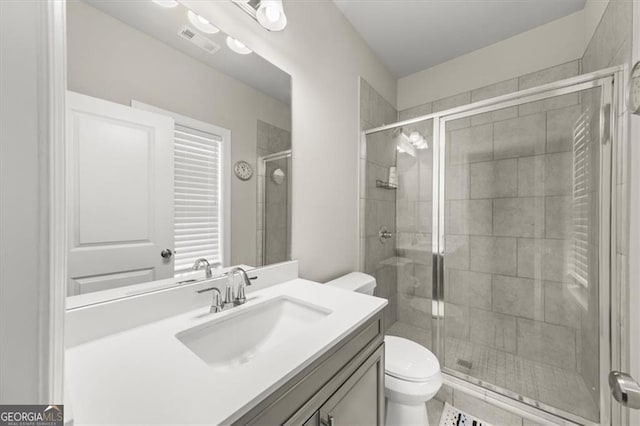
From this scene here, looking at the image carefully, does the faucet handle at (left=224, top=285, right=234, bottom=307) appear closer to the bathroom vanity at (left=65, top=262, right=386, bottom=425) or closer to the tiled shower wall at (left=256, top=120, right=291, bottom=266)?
the bathroom vanity at (left=65, top=262, right=386, bottom=425)

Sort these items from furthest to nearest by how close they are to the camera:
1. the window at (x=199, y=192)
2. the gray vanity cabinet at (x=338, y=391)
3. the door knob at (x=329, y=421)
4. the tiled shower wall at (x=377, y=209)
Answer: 1. the tiled shower wall at (x=377, y=209)
2. the window at (x=199, y=192)
3. the door knob at (x=329, y=421)
4. the gray vanity cabinet at (x=338, y=391)

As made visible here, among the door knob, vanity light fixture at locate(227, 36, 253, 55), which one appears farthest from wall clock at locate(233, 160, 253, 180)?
the door knob

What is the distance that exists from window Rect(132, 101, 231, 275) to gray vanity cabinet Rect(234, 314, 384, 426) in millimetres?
582

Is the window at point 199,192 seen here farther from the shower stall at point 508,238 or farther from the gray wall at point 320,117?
the shower stall at point 508,238

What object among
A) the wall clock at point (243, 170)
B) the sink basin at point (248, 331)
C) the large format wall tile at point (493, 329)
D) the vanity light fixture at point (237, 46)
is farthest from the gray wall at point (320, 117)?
the large format wall tile at point (493, 329)

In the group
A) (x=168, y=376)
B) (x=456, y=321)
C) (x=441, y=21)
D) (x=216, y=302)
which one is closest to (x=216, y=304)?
(x=216, y=302)

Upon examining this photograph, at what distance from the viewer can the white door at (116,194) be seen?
2.26 ft

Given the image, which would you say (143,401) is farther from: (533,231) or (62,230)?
(533,231)

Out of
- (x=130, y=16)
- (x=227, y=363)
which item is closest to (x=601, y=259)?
(x=227, y=363)

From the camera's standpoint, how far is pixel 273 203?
1222 millimetres

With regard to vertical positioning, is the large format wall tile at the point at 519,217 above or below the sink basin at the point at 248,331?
above

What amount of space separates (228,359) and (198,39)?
116 cm

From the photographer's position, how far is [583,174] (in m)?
1.38

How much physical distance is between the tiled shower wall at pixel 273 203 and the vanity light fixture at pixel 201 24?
1.22ft
